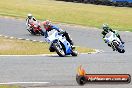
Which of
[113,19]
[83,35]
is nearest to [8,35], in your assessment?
[83,35]

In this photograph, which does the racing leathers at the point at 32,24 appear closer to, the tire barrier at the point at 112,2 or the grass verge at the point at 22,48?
the grass verge at the point at 22,48

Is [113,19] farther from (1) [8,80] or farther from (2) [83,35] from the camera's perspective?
(1) [8,80]

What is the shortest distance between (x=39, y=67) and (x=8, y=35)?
16746mm

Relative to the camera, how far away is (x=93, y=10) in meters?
52.6

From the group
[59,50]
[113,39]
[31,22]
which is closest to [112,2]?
[31,22]

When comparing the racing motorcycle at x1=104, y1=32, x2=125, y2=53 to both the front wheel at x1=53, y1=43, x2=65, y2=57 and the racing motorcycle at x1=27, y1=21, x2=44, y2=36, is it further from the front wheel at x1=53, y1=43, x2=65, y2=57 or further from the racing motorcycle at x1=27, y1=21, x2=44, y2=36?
the racing motorcycle at x1=27, y1=21, x2=44, y2=36

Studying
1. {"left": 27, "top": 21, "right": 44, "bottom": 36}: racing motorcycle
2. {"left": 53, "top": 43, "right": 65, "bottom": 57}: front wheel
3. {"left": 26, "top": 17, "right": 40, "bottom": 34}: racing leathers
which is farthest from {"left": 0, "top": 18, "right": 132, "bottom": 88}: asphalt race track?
{"left": 27, "top": 21, "right": 44, "bottom": 36}: racing motorcycle

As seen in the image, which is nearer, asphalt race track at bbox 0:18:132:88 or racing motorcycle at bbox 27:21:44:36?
asphalt race track at bbox 0:18:132:88

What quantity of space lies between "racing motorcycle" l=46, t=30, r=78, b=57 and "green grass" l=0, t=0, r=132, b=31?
63.9 feet

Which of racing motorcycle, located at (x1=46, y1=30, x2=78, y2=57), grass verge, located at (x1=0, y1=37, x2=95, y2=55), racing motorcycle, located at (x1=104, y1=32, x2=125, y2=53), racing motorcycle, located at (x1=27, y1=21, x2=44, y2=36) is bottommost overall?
racing motorcycle, located at (x1=27, y1=21, x2=44, y2=36)

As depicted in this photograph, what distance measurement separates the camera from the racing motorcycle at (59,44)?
21016 mm

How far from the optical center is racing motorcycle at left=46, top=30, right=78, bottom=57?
21016mm

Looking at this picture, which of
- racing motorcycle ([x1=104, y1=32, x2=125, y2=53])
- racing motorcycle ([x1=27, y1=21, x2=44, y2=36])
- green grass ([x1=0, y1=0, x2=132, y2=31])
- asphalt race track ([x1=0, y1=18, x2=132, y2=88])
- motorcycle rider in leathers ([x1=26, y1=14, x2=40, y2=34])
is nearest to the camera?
asphalt race track ([x1=0, y1=18, x2=132, y2=88])

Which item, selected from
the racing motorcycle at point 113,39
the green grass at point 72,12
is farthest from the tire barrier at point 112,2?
the racing motorcycle at point 113,39
